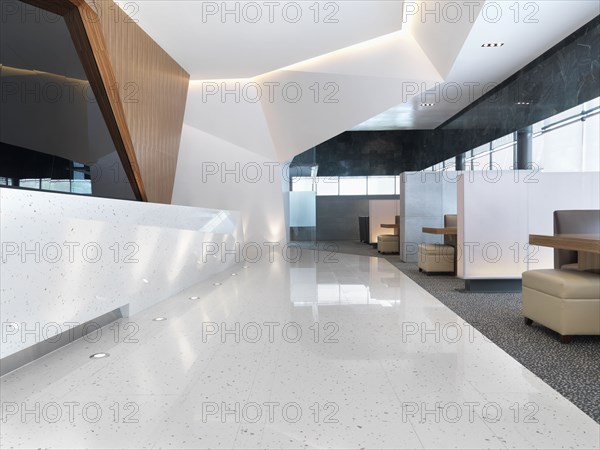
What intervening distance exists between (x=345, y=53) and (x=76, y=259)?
7861 mm

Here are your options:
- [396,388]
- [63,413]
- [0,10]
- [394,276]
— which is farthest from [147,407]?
[394,276]

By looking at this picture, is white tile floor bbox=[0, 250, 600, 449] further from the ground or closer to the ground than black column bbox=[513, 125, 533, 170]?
closer to the ground

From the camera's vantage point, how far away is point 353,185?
18688 mm

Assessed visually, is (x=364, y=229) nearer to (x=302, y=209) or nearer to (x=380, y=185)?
(x=380, y=185)

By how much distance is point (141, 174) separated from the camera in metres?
7.49

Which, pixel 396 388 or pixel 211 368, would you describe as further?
pixel 211 368

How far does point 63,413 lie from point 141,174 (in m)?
5.91

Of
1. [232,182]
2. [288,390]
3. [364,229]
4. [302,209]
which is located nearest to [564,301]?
[288,390]

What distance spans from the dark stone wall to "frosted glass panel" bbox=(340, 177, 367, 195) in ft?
1.15

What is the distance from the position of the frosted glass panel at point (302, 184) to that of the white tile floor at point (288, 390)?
1055 cm

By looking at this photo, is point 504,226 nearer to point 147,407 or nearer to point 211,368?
point 211,368

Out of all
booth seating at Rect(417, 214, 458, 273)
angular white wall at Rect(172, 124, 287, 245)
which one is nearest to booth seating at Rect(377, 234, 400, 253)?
A: angular white wall at Rect(172, 124, 287, 245)

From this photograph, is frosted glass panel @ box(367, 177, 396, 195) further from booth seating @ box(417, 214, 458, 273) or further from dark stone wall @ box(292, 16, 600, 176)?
booth seating @ box(417, 214, 458, 273)

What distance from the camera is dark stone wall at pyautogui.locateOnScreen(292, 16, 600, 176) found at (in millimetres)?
6699
